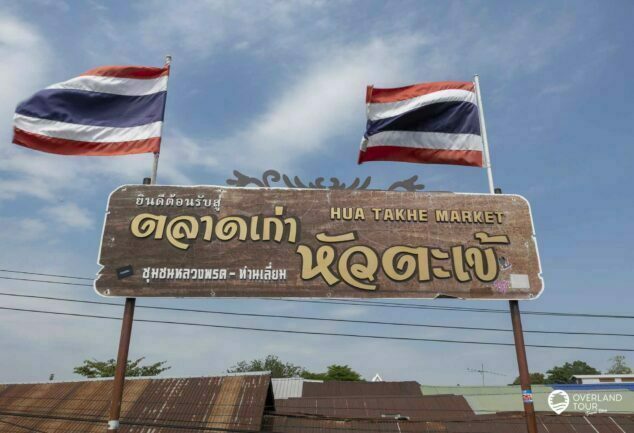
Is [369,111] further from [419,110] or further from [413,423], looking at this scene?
[413,423]

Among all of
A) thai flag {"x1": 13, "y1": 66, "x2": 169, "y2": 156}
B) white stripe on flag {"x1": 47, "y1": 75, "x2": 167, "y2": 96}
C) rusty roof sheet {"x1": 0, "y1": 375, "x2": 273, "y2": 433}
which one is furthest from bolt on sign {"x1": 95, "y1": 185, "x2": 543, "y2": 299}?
rusty roof sheet {"x1": 0, "y1": 375, "x2": 273, "y2": 433}

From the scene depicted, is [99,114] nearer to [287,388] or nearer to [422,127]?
[422,127]

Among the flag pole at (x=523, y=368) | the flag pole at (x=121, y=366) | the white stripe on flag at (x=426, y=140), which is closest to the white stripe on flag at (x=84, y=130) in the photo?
the flag pole at (x=121, y=366)

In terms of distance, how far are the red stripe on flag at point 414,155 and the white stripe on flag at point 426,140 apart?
8cm

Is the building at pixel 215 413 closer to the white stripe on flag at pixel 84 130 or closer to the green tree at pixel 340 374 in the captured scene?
the white stripe on flag at pixel 84 130

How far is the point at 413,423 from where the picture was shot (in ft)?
70.3

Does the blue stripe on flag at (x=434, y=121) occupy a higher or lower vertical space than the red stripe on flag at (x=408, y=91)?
lower

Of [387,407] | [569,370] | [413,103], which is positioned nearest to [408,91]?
[413,103]

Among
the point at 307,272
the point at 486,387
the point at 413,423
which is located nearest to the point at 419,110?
the point at 307,272

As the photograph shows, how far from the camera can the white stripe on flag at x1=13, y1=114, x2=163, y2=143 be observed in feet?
31.4

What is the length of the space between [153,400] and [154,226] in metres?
11.7

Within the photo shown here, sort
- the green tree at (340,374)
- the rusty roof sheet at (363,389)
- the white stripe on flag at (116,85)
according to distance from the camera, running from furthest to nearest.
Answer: the green tree at (340,374), the rusty roof sheet at (363,389), the white stripe on flag at (116,85)

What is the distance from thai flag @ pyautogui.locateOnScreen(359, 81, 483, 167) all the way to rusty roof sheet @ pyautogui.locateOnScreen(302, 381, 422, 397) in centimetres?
3569

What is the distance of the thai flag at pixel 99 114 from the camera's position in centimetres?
962
